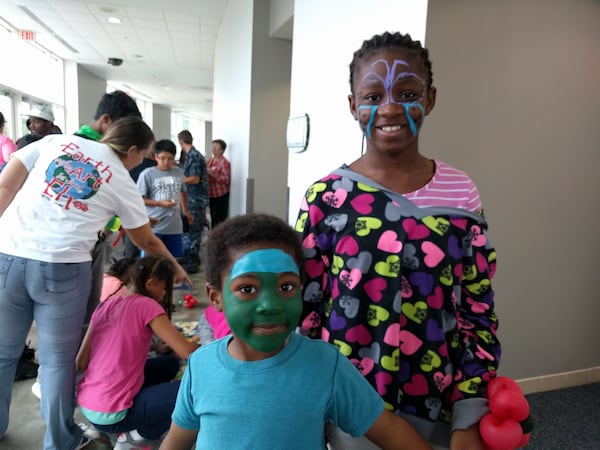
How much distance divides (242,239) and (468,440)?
623 mm

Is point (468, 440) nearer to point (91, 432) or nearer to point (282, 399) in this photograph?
point (282, 399)

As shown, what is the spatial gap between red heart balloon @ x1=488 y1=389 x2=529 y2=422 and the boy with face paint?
0.54ft

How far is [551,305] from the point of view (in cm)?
A: 234

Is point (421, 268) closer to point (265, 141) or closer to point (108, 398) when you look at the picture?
point (108, 398)

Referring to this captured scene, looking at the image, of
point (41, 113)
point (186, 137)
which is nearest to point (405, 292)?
point (41, 113)

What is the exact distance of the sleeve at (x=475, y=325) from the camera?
93 cm

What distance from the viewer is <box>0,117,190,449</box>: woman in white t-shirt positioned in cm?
162

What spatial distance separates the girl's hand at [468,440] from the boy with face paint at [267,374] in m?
0.08

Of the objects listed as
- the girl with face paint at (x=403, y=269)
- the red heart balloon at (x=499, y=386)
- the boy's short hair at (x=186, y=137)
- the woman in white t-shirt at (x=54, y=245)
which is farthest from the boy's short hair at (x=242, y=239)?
the boy's short hair at (x=186, y=137)

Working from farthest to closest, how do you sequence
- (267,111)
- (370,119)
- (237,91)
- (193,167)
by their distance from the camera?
(237,91) < (193,167) < (267,111) < (370,119)

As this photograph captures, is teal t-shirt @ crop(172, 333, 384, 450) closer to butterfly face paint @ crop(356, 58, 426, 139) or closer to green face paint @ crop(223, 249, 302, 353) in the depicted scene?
green face paint @ crop(223, 249, 302, 353)

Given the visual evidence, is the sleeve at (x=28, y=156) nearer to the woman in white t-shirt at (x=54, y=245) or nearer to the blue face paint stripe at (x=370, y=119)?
the woman in white t-shirt at (x=54, y=245)

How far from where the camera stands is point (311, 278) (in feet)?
3.22

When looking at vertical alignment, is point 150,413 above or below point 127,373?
below
